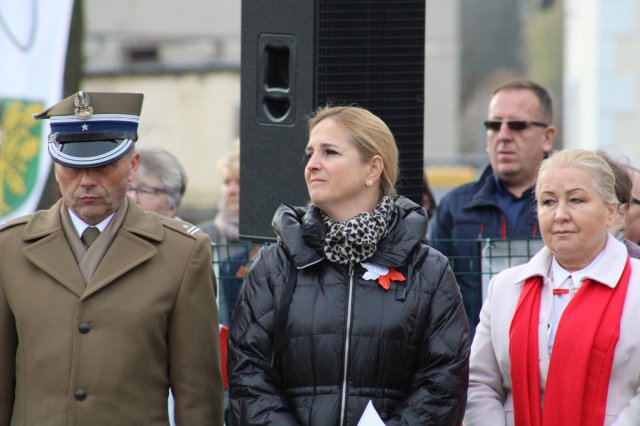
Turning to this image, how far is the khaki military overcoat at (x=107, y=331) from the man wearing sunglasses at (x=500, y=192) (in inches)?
85.5

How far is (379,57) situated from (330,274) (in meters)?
1.76

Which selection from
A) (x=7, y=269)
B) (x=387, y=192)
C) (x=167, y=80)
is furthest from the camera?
(x=167, y=80)

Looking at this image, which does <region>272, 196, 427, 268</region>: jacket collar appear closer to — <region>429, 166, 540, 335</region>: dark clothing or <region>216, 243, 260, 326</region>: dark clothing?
<region>429, 166, 540, 335</region>: dark clothing

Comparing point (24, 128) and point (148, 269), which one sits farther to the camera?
point (24, 128)

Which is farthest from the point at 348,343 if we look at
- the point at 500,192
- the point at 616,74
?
the point at 616,74

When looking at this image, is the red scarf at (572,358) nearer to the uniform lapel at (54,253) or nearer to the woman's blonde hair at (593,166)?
the woman's blonde hair at (593,166)

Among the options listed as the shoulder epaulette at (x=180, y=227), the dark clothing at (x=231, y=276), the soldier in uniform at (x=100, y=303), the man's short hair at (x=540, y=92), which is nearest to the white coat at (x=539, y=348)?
the soldier in uniform at (x=100, y=303)

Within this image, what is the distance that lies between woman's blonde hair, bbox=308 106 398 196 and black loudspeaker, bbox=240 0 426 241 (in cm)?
114

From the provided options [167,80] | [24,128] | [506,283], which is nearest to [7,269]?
[506,283]

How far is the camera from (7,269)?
4590mm

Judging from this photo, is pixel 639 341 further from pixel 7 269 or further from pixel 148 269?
pixel 7 269

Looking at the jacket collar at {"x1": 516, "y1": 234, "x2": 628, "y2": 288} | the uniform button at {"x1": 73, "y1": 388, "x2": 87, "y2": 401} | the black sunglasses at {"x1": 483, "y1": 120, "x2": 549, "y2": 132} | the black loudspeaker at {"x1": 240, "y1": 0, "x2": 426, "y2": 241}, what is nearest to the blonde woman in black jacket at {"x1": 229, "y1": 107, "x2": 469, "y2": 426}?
the jacket collar at {"x1": 516, "y1": 234, "x2": 628, "y2": 288}

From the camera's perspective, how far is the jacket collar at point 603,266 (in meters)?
4.88

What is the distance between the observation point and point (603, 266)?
493 centimetres
